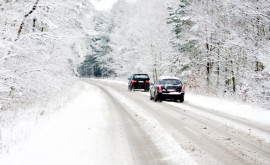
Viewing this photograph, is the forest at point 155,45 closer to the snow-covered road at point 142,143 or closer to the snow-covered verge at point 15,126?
the snow-covered verge at point 15,126

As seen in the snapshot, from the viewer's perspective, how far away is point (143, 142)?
18.9ft

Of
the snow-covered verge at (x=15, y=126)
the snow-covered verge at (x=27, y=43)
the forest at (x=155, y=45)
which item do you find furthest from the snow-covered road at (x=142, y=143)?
the forest at (x=155, y=45)

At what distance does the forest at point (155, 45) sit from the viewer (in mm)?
8406

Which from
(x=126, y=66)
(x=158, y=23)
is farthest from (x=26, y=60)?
(x=126, y=66)

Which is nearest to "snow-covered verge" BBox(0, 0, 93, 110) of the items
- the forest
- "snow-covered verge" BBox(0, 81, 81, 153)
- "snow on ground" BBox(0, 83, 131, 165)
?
the forest

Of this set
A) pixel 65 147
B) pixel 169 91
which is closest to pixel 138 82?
pixel 169 91

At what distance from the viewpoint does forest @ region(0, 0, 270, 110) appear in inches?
331

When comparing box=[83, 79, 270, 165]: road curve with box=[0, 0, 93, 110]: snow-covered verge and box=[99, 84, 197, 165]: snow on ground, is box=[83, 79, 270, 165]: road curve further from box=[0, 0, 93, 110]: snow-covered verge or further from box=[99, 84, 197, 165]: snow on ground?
box=[0, 0, 93, 110]: snow-covered verge

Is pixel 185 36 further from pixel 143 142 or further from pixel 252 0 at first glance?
pixel 143 142

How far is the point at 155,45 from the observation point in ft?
105

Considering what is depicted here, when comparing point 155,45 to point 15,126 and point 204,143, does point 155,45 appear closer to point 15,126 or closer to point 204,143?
point 15,126

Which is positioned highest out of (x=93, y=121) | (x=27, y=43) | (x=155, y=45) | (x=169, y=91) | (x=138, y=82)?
(x=155, y=45)

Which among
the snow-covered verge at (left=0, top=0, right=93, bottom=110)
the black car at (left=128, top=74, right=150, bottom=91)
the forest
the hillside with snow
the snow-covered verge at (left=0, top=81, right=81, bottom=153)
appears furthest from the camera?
the black car at (left=128, top=74, right=150, bottom=91)

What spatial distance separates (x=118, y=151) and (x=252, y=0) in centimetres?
1141
